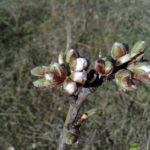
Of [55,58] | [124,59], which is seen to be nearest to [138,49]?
[124,59]

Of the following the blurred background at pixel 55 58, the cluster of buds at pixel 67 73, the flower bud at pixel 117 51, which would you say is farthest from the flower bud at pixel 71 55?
the blurred background at pixel 55 58

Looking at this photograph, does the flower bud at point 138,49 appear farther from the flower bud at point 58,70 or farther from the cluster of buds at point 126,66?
the flower bud at point 58,70

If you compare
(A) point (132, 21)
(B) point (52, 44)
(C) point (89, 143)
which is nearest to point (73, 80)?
(C) point (89, 143)

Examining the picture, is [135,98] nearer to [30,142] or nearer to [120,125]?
[120,125]

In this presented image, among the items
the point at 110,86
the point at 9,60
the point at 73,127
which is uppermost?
the point at 73,127

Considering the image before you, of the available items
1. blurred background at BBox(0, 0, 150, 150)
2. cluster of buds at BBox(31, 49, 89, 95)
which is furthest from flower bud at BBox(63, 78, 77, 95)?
blurred background at BBox(0, 0, 150, 150)

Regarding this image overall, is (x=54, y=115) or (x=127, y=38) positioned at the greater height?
(x=127, y=38)

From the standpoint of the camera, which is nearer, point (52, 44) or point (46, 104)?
point (46, 104)
